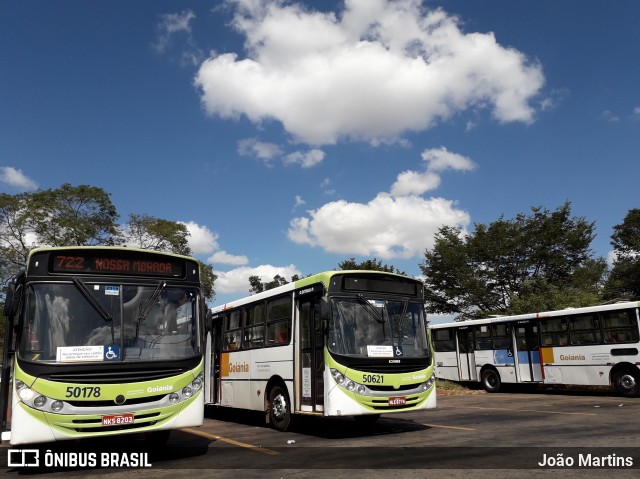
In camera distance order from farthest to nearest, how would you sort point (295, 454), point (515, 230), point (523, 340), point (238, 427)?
point (515, 230) < point (523, 340) < point (238, 427) < point (295, 454)

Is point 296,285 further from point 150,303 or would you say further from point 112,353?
point 112,353

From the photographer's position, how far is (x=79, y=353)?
7949 mm

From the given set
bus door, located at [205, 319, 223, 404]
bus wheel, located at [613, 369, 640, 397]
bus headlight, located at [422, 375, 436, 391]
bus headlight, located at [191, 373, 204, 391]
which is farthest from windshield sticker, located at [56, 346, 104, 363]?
bus wheel, located at [613, 369, 640, 397]

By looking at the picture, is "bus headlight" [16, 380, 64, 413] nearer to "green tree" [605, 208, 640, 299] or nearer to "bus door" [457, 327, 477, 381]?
"bus door" [457, 327, 477, 381]

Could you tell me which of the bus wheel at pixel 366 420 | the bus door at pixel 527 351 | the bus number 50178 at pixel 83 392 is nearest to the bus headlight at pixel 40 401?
the bus number 50178 at pixel 83 392

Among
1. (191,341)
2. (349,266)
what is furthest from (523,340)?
(349,266)

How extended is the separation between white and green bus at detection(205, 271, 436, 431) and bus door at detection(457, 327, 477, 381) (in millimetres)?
11731

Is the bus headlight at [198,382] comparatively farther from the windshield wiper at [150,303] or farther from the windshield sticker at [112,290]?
the windshield sticker at [112,290]

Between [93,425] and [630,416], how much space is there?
36.3 feet

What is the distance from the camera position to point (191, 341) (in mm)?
8961

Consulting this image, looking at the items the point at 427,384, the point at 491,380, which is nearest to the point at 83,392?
the point at 427,384

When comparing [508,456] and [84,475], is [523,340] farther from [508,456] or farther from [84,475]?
[84,475]

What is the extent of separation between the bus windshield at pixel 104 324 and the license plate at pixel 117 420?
0.79 metres

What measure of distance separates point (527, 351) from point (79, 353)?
1754 centimetres
